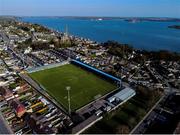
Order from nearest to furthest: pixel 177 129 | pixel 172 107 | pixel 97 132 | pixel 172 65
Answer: pixel 177 129 < pixel 97 132 < pixel 172 107 < pixel 172 65

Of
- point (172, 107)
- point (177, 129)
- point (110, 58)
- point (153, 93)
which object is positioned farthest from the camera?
point (110, 58)

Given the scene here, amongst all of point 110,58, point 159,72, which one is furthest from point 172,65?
point 110,58

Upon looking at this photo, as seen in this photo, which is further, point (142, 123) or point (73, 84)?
point (73, 84)

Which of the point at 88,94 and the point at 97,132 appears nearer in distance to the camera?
the point at 97,132

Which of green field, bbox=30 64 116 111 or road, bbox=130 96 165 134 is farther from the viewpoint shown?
green field, bbox=30 64 116 111

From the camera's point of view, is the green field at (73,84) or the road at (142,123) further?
the green field at (73,84)

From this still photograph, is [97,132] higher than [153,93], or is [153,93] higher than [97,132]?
[153,93]

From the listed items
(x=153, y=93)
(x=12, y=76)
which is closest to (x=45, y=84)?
(x=12, y=76)

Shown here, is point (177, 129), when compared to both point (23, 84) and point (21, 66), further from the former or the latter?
point (21, 66)
